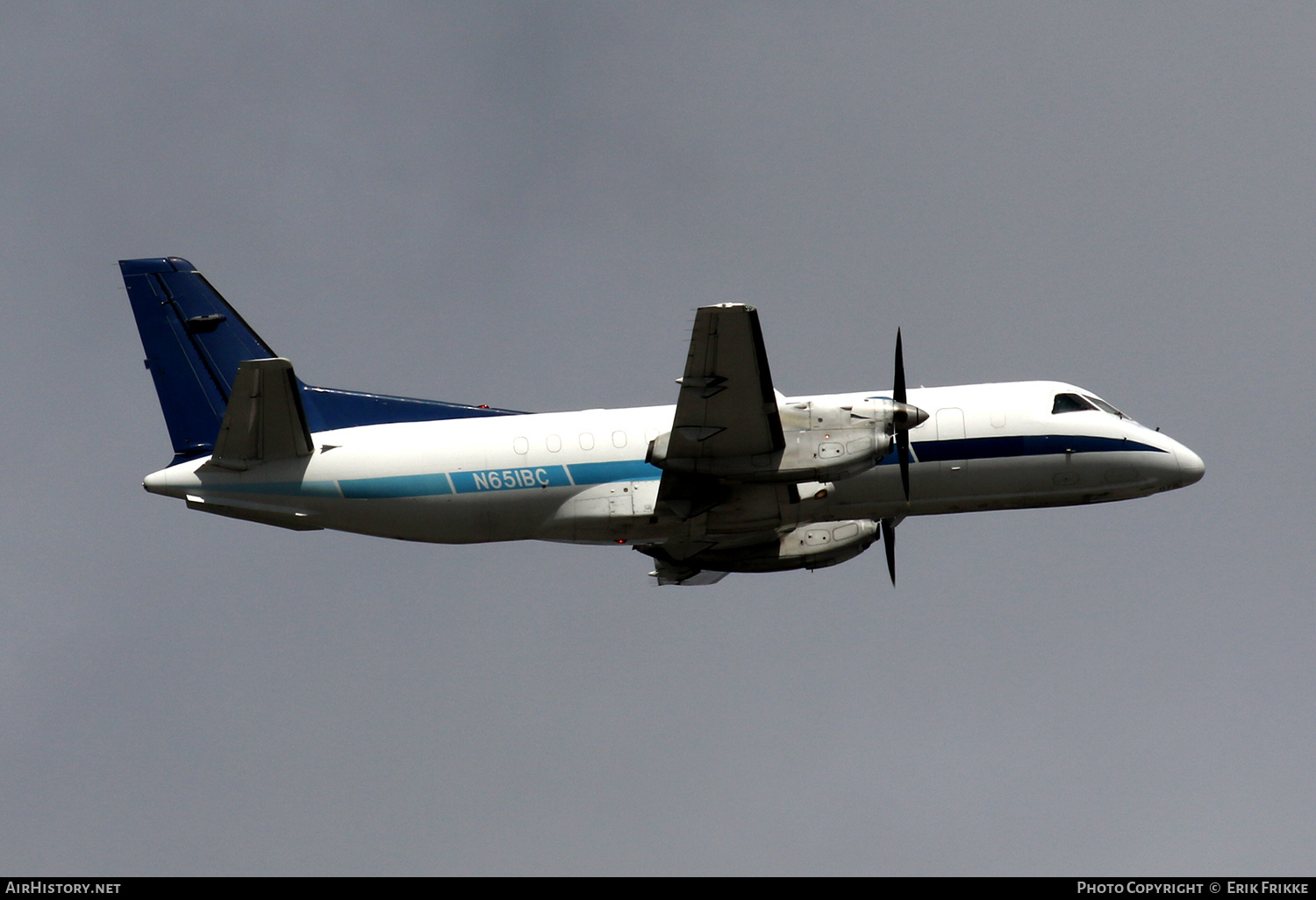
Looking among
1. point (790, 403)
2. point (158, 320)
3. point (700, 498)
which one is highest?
point (158, 320)

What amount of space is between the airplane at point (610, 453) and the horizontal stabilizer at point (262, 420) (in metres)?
0.03

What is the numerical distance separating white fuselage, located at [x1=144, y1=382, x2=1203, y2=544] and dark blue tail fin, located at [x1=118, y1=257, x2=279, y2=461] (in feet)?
4.21

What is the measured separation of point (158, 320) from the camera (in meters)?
28.5

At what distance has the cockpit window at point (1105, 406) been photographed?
2920 cm

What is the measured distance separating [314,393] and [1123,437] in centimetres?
1589

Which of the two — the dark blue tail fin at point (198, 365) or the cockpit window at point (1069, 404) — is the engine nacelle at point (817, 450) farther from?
the dark blue tail fin at point (198, 365)

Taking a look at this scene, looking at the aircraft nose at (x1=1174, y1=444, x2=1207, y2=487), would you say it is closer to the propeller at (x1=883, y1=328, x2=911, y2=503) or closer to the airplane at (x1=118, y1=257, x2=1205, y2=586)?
the airplane at (x1=118, y1=257, x2=1205, y2=586)

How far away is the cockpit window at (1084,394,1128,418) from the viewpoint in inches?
1150

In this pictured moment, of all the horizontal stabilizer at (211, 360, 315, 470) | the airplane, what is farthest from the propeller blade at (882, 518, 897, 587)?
the horizontal stabilizer at (211, 360, 315, 470)
